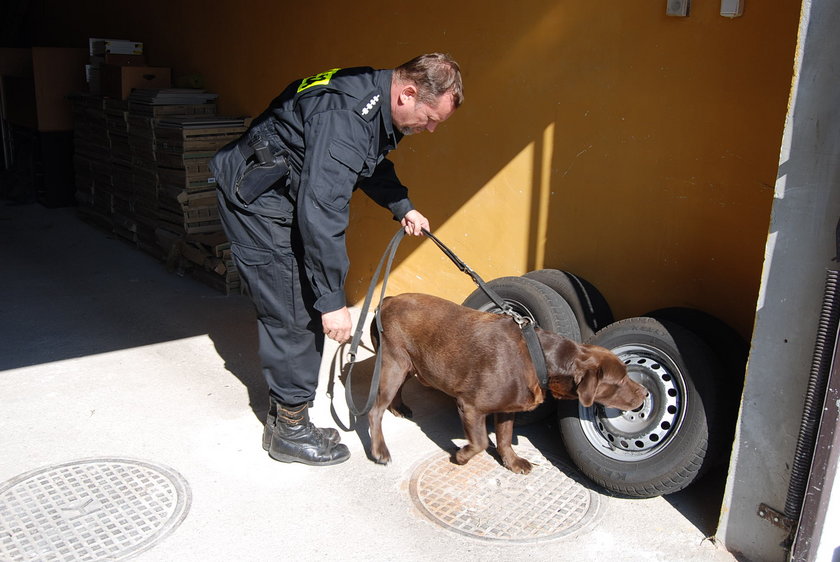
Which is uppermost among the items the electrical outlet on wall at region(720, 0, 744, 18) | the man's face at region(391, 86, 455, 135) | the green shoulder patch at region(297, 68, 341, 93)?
the electrical outlet on wall at region(720, 0, 744, 18)

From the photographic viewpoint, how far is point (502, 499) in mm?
3713

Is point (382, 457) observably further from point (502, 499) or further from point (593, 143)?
point (593, 143)

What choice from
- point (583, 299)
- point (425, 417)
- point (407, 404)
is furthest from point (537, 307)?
point (407, 404)

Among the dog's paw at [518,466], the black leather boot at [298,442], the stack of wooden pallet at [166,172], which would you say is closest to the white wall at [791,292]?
the dog's paw at [518,466]

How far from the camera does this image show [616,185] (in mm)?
4320

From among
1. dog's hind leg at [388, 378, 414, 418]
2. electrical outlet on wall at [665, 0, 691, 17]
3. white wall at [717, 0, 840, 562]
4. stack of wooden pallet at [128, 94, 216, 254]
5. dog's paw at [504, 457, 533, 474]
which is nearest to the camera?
white wall at [717, 0, 840, 562]

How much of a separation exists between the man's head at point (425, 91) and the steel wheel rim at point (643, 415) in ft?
4.87

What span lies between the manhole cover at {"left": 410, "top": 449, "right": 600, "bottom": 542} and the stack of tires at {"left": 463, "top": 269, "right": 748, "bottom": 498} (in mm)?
188

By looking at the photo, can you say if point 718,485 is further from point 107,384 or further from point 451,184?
point 107,384

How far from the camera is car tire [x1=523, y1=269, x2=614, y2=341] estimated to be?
4238mm

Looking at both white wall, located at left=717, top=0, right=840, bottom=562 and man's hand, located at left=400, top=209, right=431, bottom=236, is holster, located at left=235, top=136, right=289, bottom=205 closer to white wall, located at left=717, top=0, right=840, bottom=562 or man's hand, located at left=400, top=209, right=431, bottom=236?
man's hand, located at left=400, top=209, right=431, bottom=236

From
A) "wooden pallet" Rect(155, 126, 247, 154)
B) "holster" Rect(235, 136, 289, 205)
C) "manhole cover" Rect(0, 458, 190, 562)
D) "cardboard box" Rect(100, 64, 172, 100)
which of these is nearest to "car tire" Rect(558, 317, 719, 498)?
"holster" Rect(235, 136, 289, 205)

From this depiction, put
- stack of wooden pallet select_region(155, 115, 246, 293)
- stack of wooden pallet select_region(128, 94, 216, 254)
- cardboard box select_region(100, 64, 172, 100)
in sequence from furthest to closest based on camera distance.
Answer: cardboard box select_region(100, 64, 172, 100), stack of wooden pallet select_region(128, 94, 216, 254), stack of wooden pallet select_region(155, 115, 246, 293)

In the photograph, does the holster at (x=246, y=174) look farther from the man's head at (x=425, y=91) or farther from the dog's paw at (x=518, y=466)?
the dog's paw at (x=518, y=466)
